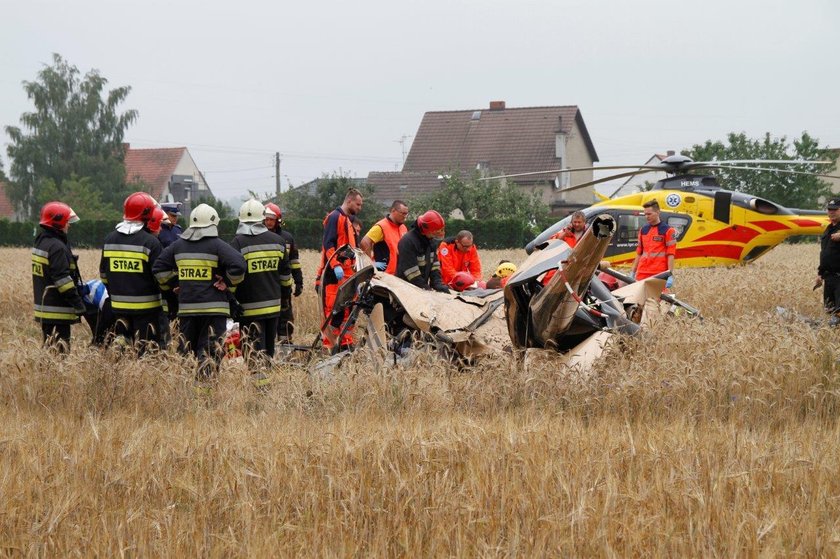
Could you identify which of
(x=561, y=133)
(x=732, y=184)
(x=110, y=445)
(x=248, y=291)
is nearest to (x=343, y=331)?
(x=248, y=291)

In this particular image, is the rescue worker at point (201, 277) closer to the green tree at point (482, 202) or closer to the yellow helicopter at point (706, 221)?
the yellow helicopter at point (706, 221)

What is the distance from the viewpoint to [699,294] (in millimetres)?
12992

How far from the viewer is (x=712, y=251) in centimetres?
1830

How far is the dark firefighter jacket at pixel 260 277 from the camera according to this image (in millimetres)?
8562

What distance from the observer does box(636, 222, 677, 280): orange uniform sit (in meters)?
12.2

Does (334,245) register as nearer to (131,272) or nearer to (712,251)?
(131,272)

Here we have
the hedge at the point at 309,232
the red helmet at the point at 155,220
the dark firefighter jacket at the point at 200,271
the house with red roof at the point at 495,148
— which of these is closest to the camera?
the dark firefighter jacket at the point at 200,271

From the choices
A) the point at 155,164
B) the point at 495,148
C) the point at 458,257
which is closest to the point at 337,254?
the point at 458,257

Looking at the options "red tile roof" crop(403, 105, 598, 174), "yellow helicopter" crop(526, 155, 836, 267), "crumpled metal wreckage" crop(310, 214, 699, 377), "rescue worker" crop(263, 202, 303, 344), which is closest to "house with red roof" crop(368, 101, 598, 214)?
"red tile roof" crop(403, 105, 598, 174)

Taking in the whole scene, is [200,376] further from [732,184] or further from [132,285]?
[732,184]

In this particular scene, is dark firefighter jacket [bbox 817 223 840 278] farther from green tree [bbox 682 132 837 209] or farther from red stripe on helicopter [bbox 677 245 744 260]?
green tree [bbox 682 132 837 209]

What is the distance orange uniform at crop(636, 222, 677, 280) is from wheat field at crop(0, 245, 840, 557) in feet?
14.6

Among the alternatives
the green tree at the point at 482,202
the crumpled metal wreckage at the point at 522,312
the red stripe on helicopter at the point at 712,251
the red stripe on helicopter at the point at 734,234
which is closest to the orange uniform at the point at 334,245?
the crumpled metal wreckage at the point at 522,312

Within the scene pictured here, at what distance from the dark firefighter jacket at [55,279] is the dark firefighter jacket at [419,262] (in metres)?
3.26
